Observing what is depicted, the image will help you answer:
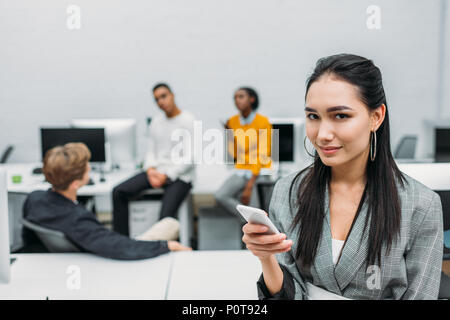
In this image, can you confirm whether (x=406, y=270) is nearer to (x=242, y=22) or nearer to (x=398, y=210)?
(x=398, y=210)

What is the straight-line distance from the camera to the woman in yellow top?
2102 mm

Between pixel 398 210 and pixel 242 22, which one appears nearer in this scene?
pixel 398 210

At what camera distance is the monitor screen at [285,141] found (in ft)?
8.76

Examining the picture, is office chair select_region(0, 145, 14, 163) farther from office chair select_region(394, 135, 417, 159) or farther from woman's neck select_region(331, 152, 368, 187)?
woman's neck select_region(331, 152, 368, 187)

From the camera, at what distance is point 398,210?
781 mm

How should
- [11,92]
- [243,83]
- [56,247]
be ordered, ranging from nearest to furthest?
1. [56,247]
2. [11,92]
3. [243,83]

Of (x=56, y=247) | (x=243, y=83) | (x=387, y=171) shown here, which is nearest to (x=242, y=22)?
(x=243, y=83)

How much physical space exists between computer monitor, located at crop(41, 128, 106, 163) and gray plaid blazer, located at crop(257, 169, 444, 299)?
2116mm

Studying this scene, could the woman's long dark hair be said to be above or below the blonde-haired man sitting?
above

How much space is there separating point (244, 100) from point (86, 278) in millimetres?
1819

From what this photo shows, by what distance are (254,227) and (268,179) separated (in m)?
2.11

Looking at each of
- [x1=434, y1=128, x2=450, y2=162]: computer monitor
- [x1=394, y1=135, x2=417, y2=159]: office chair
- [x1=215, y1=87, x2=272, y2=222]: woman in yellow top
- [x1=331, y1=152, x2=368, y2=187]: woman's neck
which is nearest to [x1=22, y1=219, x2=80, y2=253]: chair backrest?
[x1=331, y1=152, x2=368, y2=187]: woman's neck

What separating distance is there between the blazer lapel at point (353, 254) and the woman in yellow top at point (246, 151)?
4.18 ft

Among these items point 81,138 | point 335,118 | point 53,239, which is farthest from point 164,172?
point 335,118
